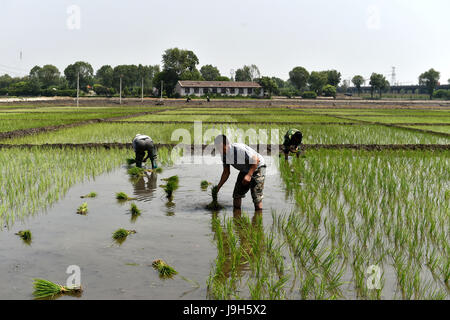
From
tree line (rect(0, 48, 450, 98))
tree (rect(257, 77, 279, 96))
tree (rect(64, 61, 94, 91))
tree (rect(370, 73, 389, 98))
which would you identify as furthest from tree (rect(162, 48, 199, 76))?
tree (rect(370, 73, 389, 98))

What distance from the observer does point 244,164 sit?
16.5 ft

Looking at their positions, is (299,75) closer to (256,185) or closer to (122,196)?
(122,196)

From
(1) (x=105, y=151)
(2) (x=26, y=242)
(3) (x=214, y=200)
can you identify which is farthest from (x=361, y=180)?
(1) (x=105, y=151)

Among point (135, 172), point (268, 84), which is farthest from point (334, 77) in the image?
point (135, 172)

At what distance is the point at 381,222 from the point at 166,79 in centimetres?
6612

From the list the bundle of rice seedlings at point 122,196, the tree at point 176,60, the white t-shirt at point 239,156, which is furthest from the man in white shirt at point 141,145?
the tree at point 176,60

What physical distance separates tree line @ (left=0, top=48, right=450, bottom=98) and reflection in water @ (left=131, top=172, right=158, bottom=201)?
56.0 meters

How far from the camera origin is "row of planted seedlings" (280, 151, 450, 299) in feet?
10.6

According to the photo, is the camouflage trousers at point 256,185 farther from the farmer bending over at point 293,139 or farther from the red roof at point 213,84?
the red roof at point 213,84

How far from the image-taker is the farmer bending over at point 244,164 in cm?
485

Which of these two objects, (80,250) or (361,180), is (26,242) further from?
(361,180)

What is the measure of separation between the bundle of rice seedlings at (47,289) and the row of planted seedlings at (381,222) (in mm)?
2108

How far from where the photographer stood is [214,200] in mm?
5484
